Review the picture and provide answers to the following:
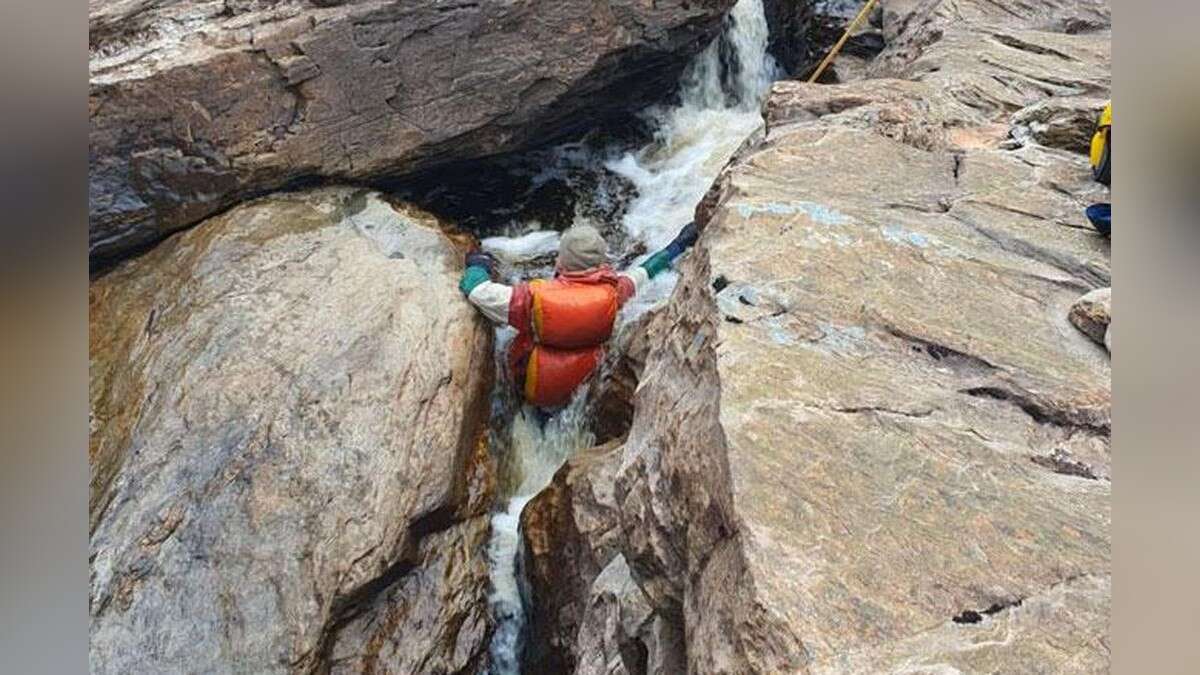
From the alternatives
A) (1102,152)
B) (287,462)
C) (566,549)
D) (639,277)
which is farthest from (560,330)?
(1102,152)

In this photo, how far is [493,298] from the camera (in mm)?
7551

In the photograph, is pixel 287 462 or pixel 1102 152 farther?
pixel 287 462

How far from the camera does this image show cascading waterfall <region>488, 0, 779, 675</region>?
6812 millimetres

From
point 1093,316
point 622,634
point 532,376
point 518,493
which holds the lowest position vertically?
point 518,493

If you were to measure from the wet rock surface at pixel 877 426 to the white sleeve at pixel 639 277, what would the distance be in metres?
1.24

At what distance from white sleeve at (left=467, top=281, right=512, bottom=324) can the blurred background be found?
6.56 m

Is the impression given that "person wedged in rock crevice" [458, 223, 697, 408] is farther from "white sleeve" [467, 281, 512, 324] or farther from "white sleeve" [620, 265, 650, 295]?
"white sleeve" [620, 265, 650, 295]

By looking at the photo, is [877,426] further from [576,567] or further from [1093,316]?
[576,567]

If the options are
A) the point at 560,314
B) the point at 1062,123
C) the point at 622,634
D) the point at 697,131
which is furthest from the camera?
the point at 697,131

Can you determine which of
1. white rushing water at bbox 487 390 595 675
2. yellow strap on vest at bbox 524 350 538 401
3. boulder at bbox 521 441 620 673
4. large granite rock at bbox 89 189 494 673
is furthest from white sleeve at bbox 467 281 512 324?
boulder at bbox 521 441 620 673

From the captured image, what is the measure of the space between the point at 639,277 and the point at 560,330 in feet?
3.75

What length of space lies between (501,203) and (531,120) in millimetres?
1059

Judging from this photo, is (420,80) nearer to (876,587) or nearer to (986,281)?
(986,281)

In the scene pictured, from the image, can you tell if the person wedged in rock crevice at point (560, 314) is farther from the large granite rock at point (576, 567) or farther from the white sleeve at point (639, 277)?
the large granite rock at point (576, 567)
